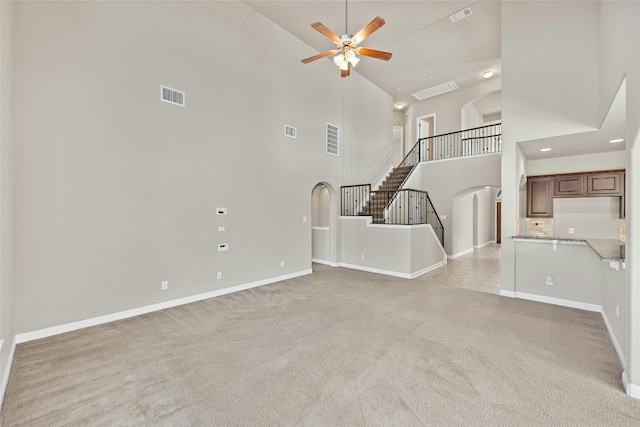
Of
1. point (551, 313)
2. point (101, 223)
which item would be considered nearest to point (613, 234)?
point (551, 313)

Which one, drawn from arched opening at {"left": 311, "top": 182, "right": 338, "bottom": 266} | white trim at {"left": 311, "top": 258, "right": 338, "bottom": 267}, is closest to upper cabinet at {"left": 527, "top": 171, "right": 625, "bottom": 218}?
arched opening at {"left": 311, "top": 182, "right": 338, "bottom": 266}

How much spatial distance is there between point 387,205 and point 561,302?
4192 mm

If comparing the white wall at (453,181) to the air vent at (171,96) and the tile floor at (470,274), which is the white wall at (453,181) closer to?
the tile floor at (470,274)

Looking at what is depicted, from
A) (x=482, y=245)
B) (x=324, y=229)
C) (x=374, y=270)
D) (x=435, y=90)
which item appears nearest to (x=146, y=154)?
(x=324, y=229)

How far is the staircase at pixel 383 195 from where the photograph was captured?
774cm

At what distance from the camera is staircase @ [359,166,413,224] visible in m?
7.74

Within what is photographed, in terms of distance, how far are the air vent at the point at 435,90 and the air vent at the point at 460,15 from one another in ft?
11.5

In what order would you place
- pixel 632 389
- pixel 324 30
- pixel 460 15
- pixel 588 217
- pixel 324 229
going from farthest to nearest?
pixel 324 229, pixel 460 15, pixel 588 217, pixel 324 30, pixel 632 389

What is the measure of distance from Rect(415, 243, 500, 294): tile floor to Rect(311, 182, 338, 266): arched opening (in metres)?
2.60

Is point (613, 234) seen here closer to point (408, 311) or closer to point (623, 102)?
point (623, 102)

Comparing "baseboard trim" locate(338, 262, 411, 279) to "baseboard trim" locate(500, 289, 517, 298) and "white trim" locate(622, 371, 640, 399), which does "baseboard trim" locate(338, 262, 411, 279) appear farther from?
"white trim" locate(622, 371, 640, 399)

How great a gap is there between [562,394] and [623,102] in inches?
136

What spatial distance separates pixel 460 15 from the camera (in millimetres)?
5914

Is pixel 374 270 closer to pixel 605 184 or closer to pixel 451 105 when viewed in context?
pixel 605 184
